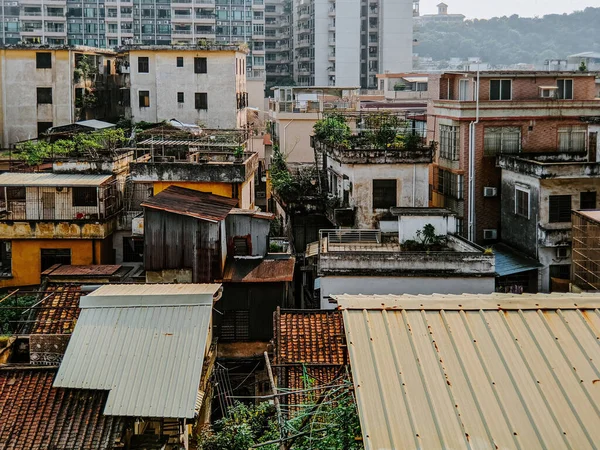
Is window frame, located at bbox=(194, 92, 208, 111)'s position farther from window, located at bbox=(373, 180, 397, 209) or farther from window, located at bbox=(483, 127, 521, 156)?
window, located at bbox=(483, 127, 521, 156)

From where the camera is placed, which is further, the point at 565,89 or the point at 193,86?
the point at 193,86

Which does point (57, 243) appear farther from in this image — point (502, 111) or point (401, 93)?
point (401, 93)

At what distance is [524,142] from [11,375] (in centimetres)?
2348

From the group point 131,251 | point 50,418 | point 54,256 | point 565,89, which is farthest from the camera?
point 565,89

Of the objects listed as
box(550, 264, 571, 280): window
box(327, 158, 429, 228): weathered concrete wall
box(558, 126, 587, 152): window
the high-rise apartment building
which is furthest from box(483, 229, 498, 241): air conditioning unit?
the high-rise apartment building

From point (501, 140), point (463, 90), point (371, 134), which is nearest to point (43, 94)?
point (371, 134)

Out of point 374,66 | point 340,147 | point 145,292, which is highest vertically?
point 374,66

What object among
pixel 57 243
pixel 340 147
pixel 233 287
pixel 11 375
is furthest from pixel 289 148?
pixel 11 375

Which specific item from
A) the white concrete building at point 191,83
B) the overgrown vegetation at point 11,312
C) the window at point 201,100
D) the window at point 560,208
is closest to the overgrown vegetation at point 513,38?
the white concrete building at point 191,83

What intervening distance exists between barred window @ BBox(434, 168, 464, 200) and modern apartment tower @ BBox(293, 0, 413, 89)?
5014 cm

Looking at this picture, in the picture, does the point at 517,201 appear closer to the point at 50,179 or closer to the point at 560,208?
the point at 560,208

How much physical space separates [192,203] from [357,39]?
6042cm

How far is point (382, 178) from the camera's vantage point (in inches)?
1252

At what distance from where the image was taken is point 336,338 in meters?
20.5
